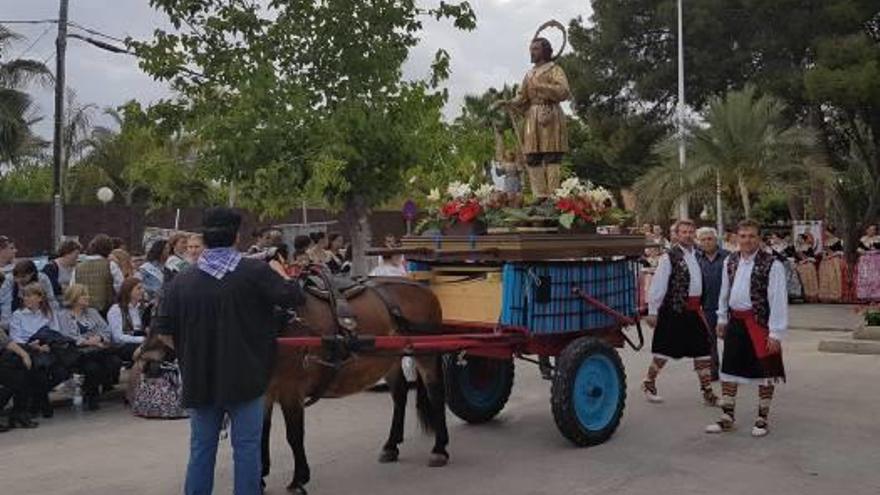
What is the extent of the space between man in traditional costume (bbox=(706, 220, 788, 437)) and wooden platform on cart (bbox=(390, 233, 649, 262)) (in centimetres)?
85

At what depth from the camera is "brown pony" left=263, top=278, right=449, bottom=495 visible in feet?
20.0

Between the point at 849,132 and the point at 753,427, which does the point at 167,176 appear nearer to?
the point at 753,427

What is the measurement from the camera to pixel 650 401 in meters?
9.42

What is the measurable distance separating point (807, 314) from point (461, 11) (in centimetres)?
890

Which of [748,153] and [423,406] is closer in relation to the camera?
[423,406]

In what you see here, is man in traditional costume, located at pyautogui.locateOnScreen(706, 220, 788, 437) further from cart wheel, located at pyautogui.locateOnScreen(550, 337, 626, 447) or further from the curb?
the curb

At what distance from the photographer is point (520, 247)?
279 inches

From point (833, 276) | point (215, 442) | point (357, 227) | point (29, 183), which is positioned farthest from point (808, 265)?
point (29, 183)

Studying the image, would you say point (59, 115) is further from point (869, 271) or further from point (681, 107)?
point (869, 271)

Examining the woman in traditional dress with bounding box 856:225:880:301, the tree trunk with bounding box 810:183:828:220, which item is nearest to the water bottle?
the woman in traditional dress with bounding box 856:225:880:301

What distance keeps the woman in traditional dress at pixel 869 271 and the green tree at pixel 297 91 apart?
379 inches

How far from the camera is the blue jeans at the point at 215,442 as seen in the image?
5.11 meters

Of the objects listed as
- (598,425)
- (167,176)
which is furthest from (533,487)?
(167,176)

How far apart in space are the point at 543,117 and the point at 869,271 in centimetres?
1289
